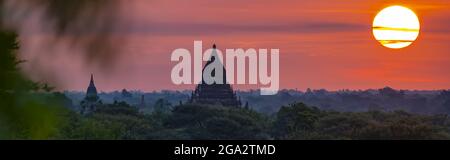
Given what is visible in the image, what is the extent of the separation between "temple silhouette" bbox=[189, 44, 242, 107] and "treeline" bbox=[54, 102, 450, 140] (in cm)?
68

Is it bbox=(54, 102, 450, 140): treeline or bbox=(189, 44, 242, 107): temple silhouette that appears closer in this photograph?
bbox=(54, 102, 450, 140): treeline

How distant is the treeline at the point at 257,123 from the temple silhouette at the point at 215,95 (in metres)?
0.68

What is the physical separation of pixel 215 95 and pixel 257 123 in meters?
10.8

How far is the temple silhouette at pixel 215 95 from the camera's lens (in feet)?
174

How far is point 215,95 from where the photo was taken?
190 ft

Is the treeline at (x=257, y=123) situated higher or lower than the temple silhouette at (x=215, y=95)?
lower

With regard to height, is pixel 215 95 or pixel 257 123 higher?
pixel 215 95

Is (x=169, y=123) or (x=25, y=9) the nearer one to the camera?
(x=25, y=9)

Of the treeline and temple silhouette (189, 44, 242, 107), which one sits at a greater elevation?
temple silhouette (189, 44, 242, 107)

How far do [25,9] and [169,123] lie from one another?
128 feet

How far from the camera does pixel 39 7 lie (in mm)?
8633

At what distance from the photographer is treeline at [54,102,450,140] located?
38500mm
